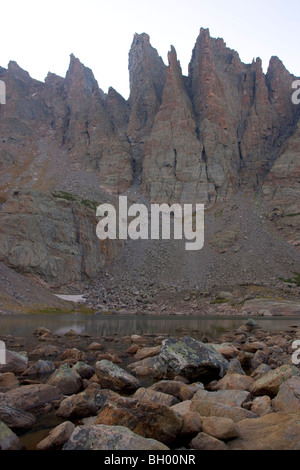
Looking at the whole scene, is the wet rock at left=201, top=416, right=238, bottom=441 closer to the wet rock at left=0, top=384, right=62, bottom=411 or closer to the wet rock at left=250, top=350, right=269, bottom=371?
the wet rock at left=0, top=384, right=62, bottom=411

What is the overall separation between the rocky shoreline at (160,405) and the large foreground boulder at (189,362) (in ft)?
0.12

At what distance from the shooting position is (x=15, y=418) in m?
8.24

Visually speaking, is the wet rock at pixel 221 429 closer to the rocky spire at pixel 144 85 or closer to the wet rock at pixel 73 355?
the wet rock at pixel 73 355

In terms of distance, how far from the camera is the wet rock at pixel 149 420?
22.6 ft

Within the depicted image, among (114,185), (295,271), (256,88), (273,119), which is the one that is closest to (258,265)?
(295,271)

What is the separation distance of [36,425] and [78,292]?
238 feet

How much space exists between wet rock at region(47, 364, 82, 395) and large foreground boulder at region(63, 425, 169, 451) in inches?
207

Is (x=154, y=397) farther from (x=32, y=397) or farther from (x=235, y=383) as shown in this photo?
(x=32, y=397)

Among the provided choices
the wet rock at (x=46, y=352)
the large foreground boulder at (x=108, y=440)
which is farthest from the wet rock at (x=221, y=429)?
the wet rock at (x=46, y=352)

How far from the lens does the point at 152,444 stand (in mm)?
6023

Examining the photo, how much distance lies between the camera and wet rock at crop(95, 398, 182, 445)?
6.88m

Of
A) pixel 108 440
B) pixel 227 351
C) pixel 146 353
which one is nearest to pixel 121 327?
pixel 146 353

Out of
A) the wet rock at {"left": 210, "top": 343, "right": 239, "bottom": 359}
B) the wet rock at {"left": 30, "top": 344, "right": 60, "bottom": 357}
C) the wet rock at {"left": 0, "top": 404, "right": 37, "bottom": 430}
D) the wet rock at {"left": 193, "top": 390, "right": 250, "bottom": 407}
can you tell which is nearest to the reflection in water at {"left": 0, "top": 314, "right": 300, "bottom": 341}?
the wet rock at {"left": 30, "top": 344, "right": 60, "bottom": 357}
